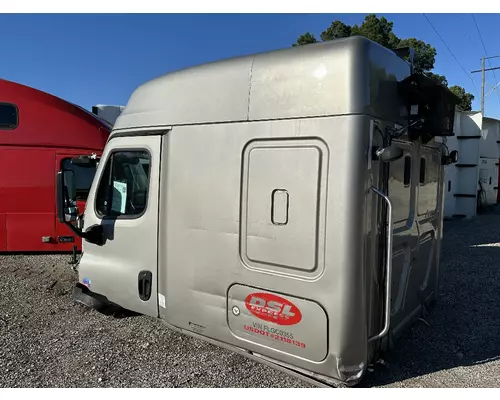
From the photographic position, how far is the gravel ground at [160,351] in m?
3.36

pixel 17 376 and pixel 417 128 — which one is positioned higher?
pixel 417 128

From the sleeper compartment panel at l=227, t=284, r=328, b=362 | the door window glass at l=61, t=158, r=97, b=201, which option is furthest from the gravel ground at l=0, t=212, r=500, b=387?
the door window glass at l=61, t=158, r=97, b=201

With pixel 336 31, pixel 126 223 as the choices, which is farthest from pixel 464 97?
pixel 126 223

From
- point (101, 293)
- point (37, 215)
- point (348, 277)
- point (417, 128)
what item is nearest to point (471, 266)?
point (417, 128)

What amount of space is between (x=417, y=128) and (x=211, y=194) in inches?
67.0

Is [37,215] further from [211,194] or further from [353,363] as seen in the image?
[353,363]

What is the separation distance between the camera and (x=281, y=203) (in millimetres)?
2865

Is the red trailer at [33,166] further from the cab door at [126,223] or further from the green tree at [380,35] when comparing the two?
the green tree at [380,35]

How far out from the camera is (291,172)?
283 cm

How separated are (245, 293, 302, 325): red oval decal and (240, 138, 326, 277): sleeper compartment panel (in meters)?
0.22

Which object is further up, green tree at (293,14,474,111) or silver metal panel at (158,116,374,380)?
green tree at (293,14,474,111)

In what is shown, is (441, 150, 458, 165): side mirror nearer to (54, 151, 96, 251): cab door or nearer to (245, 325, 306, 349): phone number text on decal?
(245, 325, 306, 349): phone number text on decal

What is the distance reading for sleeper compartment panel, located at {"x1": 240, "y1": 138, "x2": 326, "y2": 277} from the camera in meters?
2.73

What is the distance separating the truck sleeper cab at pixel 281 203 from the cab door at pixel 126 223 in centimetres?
2
